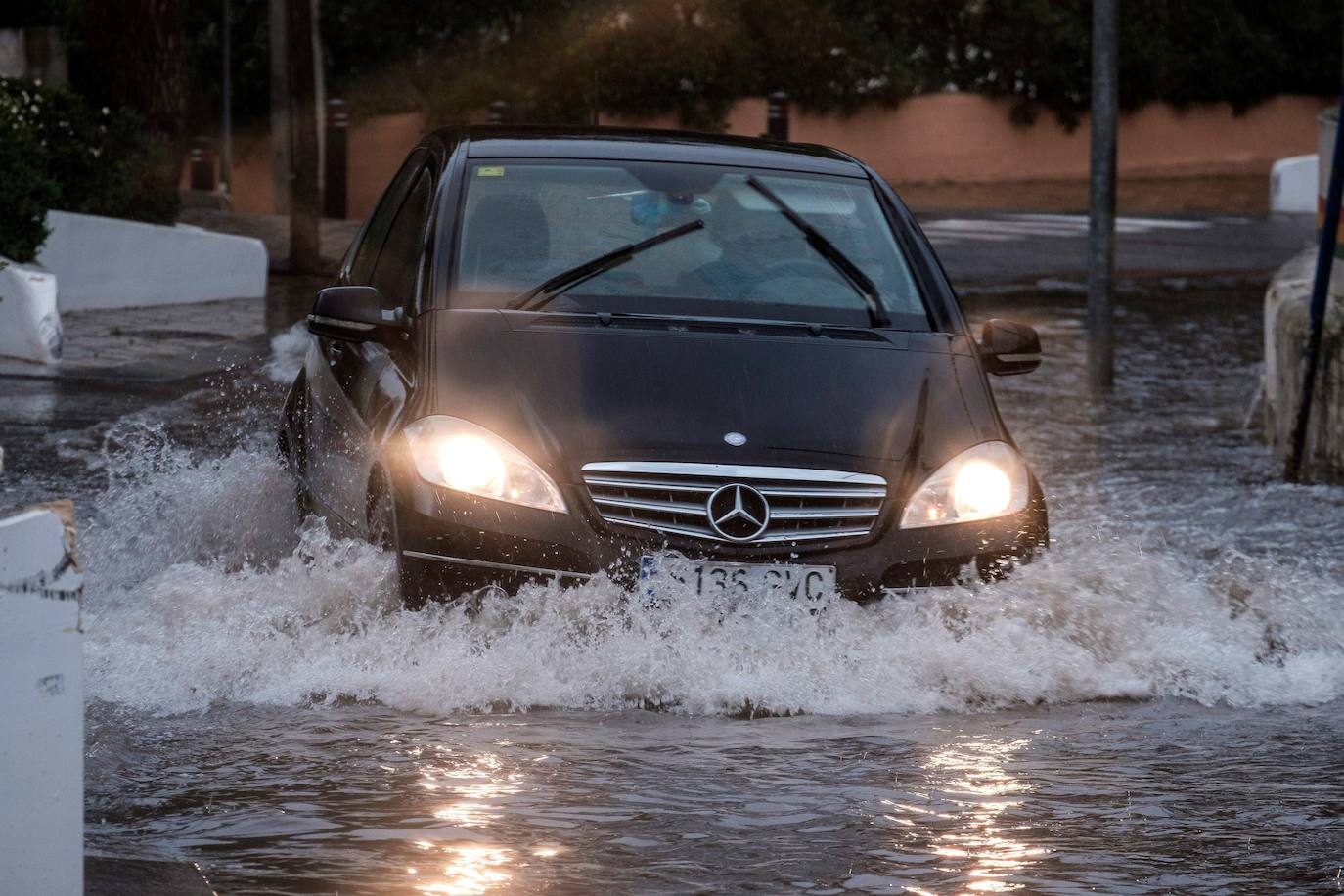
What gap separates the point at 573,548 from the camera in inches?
230

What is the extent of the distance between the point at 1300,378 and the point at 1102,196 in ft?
11.8

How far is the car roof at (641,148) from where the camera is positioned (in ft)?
24.3

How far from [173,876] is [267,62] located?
30117 mm

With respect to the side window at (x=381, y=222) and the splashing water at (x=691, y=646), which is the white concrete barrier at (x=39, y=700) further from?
the side window at (x=381, y=222)

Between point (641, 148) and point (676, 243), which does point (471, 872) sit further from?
point (641, 148)

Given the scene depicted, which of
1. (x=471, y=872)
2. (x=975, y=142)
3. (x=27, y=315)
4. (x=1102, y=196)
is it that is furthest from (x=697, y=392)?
(x=975, y=142)

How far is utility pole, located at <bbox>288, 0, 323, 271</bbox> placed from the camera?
19.9 metres

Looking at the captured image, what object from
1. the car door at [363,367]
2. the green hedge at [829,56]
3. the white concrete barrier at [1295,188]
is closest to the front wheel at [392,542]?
the car door at [363,367]

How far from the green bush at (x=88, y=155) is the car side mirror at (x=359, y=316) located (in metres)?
8.15

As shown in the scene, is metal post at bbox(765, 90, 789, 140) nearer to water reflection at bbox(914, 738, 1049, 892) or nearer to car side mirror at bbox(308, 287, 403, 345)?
car side mirror at bbox(308, 287, 403, 345)

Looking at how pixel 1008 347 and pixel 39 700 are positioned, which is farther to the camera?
pixel 1008 347

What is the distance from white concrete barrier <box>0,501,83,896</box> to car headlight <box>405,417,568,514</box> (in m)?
2.20

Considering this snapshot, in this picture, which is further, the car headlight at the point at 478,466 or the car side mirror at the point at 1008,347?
the car side mirror at the point at 1008,347

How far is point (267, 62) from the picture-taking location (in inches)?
1314
